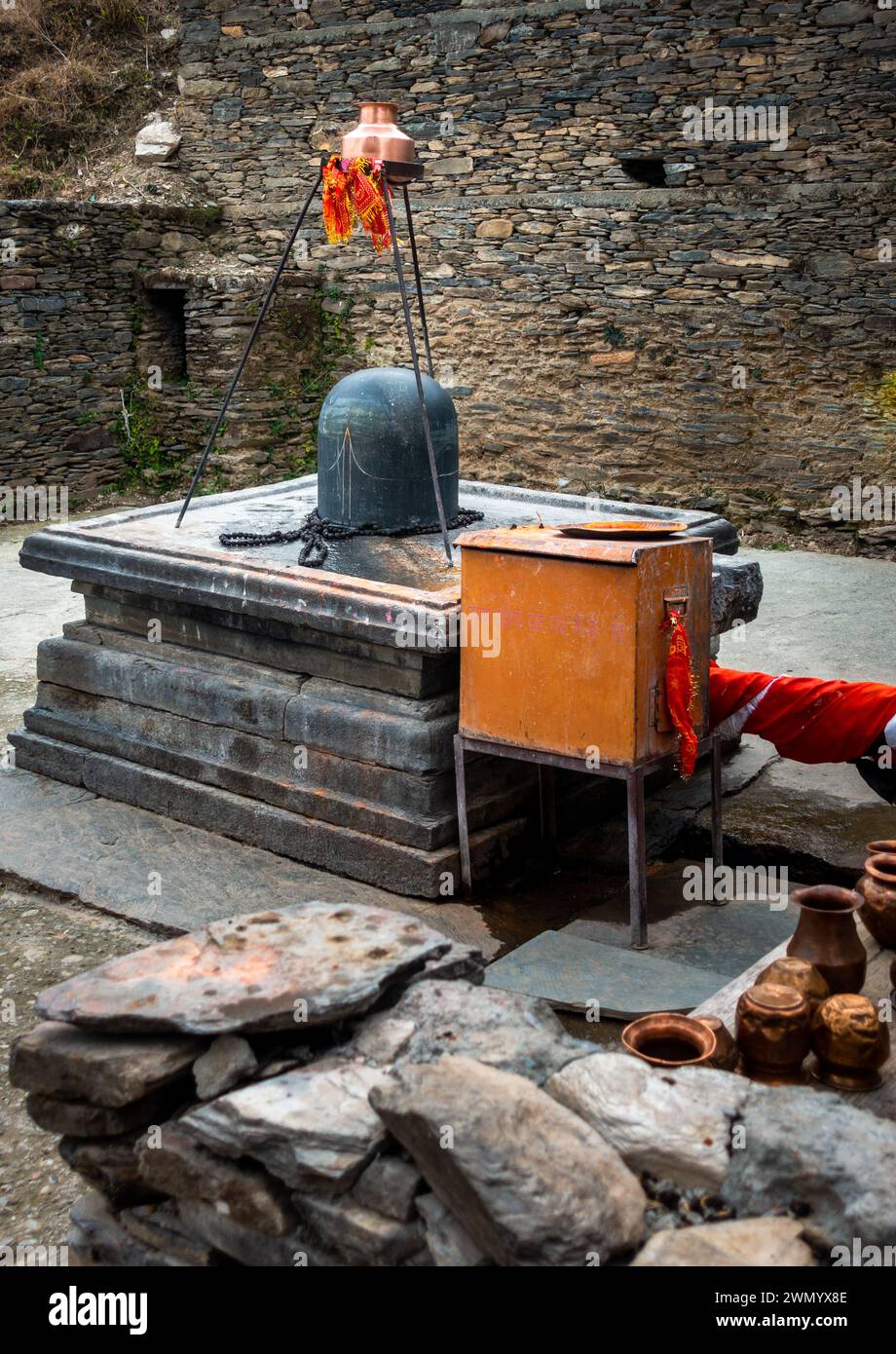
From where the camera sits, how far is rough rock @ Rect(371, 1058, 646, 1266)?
235 centimetres

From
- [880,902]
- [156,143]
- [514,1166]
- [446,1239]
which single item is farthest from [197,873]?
[156,143]

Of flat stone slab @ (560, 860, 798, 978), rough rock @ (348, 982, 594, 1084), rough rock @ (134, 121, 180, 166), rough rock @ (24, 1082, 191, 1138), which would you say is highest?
rough rock @ (134, 121, 180, 166)

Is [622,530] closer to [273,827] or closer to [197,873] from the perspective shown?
[273,827]

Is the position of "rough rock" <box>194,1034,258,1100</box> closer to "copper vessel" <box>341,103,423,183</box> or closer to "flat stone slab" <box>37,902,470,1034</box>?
"flat stone slab" <box>37,902,470,1034</box>

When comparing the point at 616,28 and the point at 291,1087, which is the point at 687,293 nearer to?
the point at 616,28

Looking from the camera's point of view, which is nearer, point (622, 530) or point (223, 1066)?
point (223, 1066)

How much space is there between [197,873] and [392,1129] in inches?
108

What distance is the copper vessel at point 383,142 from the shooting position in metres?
5.61

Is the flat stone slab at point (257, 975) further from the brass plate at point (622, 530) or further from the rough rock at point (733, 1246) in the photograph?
the brass plate at point (622, 530)

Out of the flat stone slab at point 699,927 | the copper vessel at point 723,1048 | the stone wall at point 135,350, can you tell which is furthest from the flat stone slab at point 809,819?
the stone wall at point 135,350

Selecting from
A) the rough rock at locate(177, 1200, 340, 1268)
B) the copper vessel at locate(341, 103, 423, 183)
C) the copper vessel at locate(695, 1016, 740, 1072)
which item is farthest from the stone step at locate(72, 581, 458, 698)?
the rough rock at locate(177, 1200, 340, 1268)

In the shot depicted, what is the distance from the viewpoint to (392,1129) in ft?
8.50

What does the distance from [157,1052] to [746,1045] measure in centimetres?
129

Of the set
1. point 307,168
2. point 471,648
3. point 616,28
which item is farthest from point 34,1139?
point 307,168
